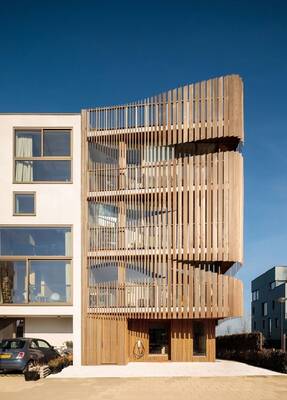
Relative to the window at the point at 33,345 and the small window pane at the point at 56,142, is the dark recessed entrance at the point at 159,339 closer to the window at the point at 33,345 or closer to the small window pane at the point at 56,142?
the window at the point at 33,345

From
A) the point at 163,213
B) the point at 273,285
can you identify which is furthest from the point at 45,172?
the point at 273,285

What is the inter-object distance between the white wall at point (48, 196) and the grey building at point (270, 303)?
36230 mm

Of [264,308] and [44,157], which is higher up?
[44,157]

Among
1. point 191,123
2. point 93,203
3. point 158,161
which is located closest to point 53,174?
point 93,203

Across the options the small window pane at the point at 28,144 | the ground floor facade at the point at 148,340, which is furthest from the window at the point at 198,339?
the small window pane at the point at 28,144

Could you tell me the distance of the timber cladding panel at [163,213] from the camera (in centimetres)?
2230

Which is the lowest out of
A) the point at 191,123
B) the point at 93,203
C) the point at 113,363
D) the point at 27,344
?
the point at 113,363

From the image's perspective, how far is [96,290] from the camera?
2309cm

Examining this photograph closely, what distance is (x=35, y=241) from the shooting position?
77.1 ft

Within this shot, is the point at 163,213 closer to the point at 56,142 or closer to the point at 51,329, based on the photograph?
the point at 56,142

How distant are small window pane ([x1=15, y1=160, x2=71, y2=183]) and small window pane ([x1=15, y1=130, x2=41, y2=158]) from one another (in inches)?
16.5

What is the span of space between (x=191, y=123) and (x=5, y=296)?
11.5m

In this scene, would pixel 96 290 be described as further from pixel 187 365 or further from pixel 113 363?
pixel 187 365

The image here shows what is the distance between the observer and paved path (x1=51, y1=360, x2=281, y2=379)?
18922 mm
